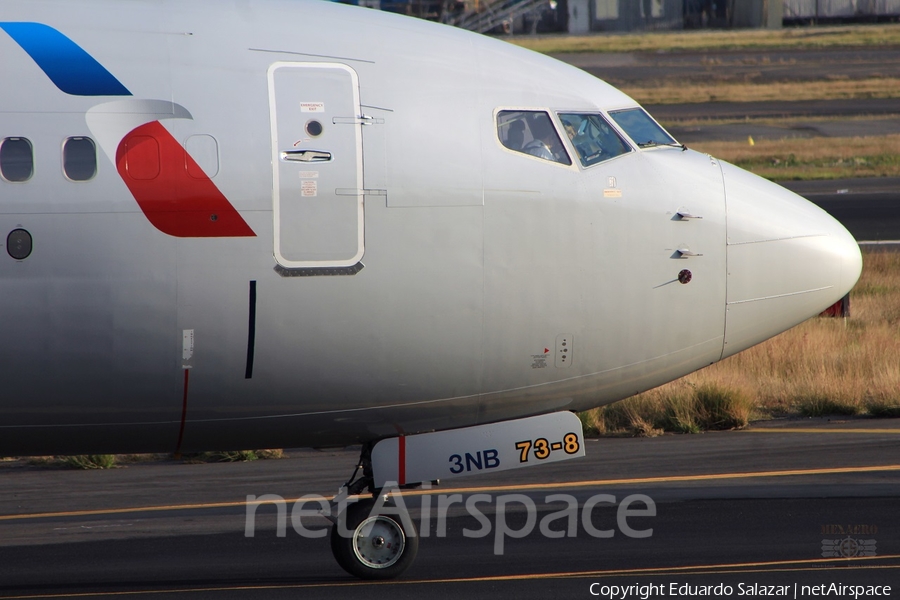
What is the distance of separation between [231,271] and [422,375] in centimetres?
150

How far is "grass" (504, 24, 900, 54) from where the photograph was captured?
8456cm

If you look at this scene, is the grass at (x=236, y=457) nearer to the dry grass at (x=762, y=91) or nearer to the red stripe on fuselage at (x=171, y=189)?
the red stripe on fuselage at (x=171, y=189)

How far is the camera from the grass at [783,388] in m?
13.8

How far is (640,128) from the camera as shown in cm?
827

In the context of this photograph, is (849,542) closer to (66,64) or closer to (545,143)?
(545,143)

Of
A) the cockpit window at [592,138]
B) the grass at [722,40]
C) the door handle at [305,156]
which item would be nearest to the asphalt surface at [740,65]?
the grass at [722,40]

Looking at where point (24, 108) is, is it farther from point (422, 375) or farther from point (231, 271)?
point (422, 375)

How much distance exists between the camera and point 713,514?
10.2m

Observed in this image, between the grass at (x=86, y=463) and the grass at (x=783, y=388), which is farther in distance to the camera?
the grass at (x=783, y=388)

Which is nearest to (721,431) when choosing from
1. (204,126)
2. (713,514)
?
(713,514)

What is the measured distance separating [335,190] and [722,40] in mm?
89390

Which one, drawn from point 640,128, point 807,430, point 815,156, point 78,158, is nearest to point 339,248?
point 78,158

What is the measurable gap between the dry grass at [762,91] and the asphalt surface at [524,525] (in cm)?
4606

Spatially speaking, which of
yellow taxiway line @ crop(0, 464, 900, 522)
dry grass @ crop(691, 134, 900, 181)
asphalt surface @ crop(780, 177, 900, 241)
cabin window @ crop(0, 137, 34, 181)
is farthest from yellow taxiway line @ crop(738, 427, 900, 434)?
dry grass @ crop(691, 134, 900, 181)
